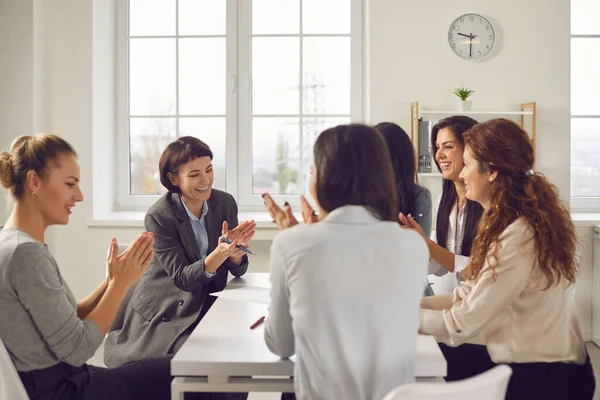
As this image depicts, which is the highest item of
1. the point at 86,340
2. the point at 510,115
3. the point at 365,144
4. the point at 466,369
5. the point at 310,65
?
the point at 310,65

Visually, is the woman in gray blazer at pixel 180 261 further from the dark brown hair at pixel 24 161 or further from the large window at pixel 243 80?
the large window at pixel 243 80

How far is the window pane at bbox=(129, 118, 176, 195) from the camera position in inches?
198

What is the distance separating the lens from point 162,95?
16.4 ft

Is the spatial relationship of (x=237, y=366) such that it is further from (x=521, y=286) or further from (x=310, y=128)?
(x=310, y=128)

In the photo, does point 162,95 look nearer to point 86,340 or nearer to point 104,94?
point 104,94

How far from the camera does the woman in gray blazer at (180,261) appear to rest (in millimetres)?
2613

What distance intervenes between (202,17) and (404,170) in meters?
2.65

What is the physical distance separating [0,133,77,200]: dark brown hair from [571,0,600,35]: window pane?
413cm

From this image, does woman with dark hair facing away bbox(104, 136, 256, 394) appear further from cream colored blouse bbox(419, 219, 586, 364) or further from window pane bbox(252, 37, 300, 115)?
window pane bbox(252, 37, 300, 115)

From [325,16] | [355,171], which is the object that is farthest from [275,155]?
[355,171]

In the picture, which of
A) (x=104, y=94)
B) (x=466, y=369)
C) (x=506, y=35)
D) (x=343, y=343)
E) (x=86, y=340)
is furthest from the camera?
(x=104, y=94)

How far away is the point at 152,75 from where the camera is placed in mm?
5008

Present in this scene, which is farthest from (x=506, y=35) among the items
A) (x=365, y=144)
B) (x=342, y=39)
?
(x=365, y=144)

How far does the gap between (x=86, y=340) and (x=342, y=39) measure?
3.53 meters
